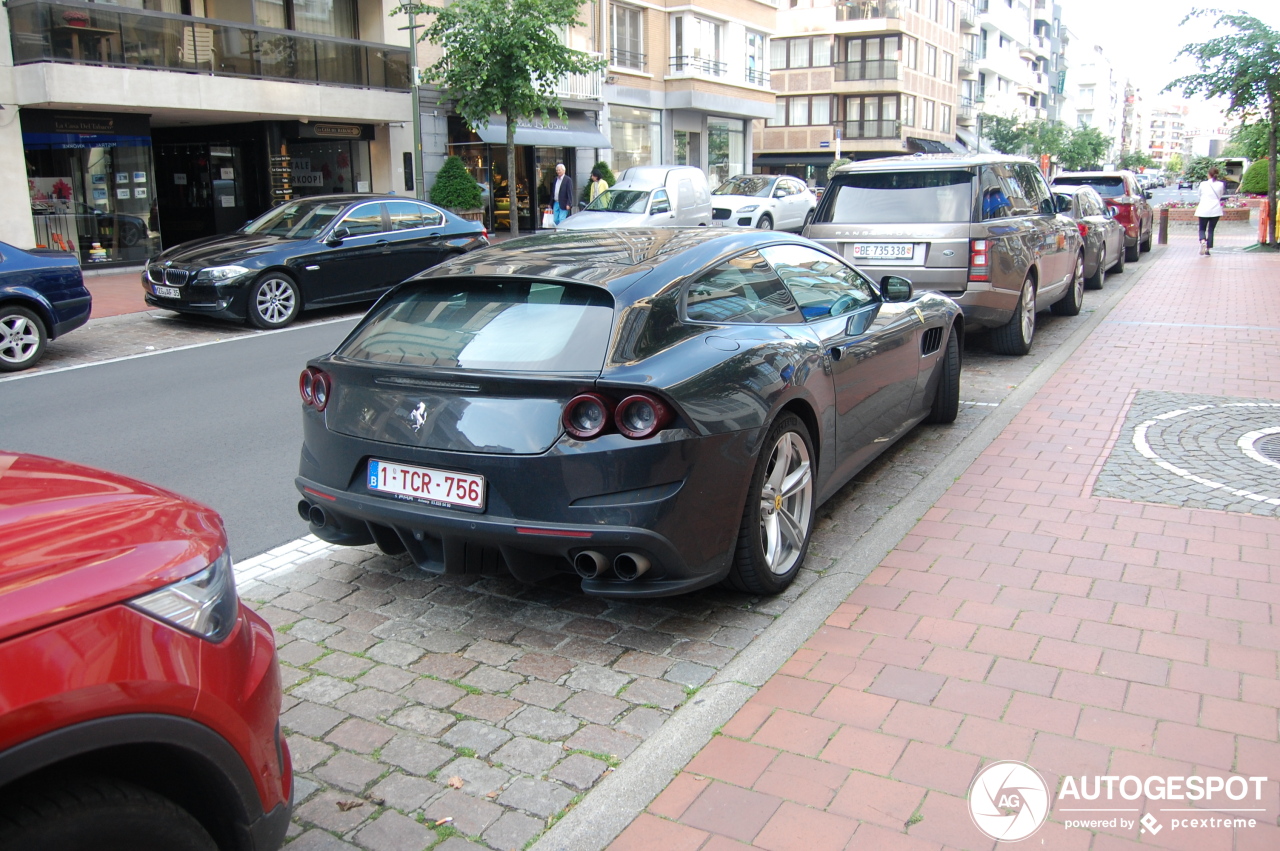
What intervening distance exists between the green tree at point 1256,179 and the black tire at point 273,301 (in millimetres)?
32799

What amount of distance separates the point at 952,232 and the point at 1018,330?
1.40 meters

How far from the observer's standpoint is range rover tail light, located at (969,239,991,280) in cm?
875

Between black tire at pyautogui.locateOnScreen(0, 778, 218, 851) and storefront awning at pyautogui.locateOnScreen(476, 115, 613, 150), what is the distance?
24663 millimetres

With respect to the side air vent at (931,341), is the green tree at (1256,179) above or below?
above

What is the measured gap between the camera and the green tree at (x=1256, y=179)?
112 ft

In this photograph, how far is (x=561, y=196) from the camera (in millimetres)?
23547

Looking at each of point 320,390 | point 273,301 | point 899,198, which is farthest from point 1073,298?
point 320,390

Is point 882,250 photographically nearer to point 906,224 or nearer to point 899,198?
point 906,224

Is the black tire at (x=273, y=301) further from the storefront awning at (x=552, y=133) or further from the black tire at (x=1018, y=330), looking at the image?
the storefront awning at (x=552, y=133)

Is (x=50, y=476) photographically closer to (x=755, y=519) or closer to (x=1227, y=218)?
(x=755, y=519)

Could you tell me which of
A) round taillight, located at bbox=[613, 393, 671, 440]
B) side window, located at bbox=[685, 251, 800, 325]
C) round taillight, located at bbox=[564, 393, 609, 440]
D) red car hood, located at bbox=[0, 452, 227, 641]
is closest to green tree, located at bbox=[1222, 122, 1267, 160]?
side window, located at bbox=[685, 251, 800, 325]

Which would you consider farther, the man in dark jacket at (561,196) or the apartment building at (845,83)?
the apartment building at (845,83)

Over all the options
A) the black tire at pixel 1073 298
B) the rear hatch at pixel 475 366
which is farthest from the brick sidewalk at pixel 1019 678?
the black tire at pixel 1073 298

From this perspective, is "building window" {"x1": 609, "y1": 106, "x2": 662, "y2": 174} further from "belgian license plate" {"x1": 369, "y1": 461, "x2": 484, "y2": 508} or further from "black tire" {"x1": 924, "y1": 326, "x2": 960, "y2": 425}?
"belgian license plate" {"x1": 369, "y1": 461, "x2": 484, "y2": 508}
